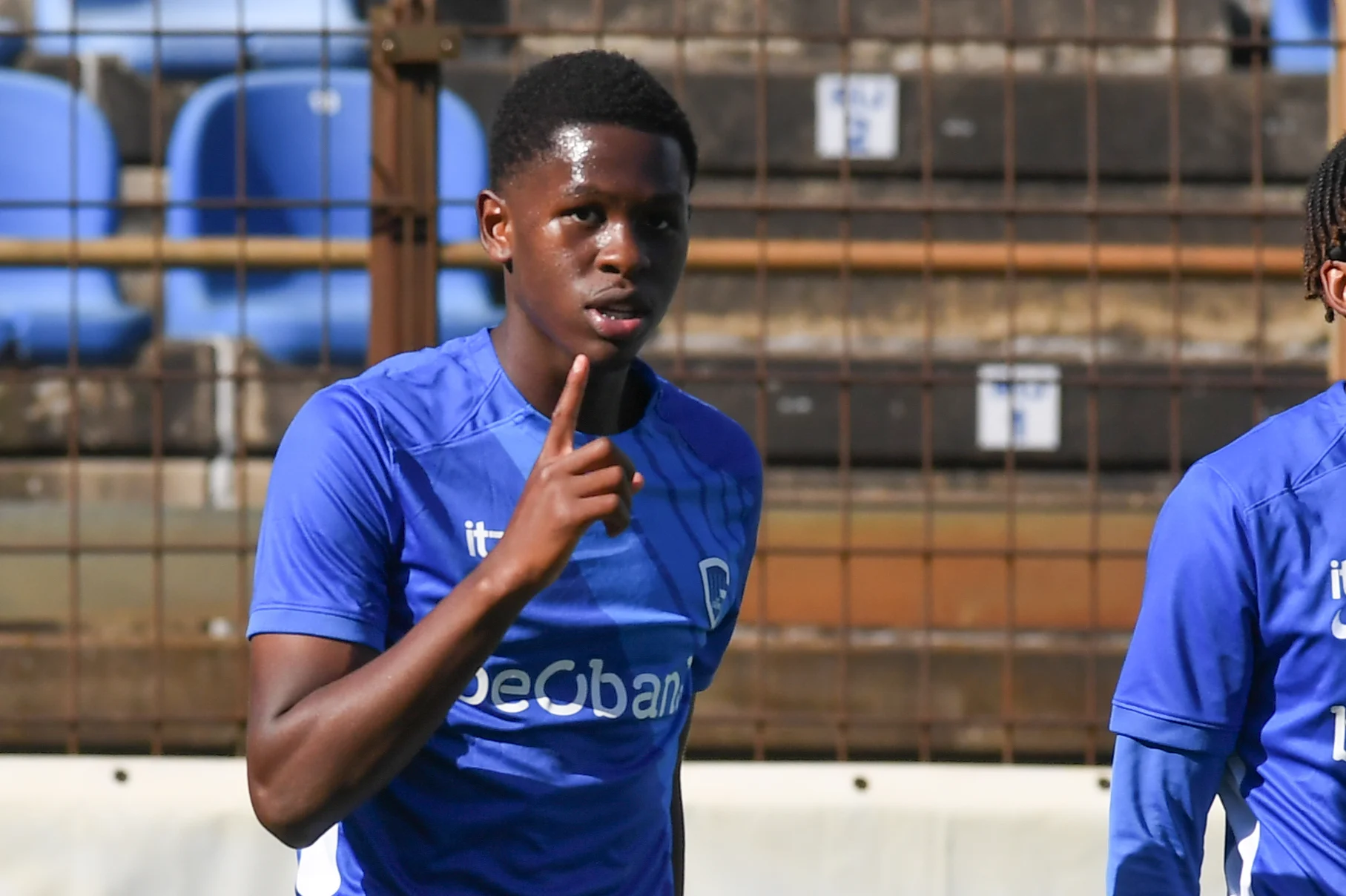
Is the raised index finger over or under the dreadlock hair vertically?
under

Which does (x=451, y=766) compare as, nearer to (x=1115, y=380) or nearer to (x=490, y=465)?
(x=490, y=465)

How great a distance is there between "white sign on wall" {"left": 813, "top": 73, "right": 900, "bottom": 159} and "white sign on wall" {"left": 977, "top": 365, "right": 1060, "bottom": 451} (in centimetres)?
80

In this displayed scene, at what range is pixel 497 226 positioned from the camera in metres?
2.00

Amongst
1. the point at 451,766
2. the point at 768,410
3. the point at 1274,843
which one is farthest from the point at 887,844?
the point at 451,766

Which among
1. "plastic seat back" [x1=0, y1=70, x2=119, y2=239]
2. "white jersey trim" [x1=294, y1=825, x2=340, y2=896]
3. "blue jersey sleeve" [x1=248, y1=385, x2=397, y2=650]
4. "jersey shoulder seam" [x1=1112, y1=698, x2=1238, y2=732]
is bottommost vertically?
"white jersey trim" [x1=294, y1=825, x2=340, y2=896]

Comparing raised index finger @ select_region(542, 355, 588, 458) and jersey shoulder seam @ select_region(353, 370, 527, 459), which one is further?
jersey shoulder seam @ select_region(353, 370, 527, 459)

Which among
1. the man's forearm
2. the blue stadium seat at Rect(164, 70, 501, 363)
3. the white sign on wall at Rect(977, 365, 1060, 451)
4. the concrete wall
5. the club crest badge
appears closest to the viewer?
the man's forearm

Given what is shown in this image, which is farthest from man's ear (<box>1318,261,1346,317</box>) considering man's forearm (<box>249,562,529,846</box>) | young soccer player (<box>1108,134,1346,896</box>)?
man's forearm (<box>249,562,529,846</box>)

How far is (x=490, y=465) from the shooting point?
1.95 metres

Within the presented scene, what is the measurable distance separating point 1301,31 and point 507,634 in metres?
4.40

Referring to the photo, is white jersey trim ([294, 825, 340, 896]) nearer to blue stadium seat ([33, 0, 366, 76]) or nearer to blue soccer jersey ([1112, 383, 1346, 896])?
blue soccer jersey ([1112, 383, 1346, 896])

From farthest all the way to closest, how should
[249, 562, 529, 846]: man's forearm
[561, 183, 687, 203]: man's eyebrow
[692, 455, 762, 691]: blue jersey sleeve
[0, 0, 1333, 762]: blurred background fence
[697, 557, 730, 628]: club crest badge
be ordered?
[0, 0, 1333, 762]: blurred background fence → [692, 455, 762, 691]: blue jersey sleeve → [697, 557, 730, 628]: club crest badge → [561, 183, 687, 203]: man's eyebrow → [249, 562, 529, 846]: man's forearm

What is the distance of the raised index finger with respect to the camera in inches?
65.7

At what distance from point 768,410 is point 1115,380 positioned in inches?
42.3
